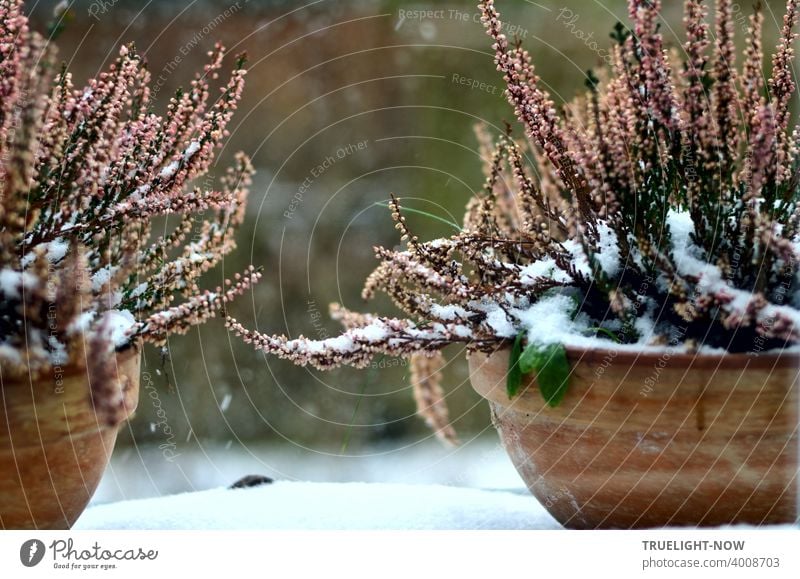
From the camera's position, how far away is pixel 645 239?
0.58 m

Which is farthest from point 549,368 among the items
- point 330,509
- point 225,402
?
point 225,402

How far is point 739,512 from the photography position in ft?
1.91

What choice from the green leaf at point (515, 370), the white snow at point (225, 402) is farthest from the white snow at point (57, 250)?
the white snow at point (225, 402)

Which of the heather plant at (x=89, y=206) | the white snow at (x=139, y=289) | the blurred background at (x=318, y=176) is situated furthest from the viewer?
the blurred background at (x=318, y=176)

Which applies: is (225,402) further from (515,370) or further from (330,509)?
(515,370)

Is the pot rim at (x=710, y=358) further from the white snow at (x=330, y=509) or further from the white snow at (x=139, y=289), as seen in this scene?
the white snow at (x=139, y=289)

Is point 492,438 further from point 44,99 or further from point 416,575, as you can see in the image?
point 44,99

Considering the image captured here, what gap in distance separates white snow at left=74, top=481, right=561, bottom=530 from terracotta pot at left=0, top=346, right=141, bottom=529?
123 millimetres

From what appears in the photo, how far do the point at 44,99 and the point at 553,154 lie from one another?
41cm

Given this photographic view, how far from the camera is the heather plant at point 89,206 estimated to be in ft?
1.78

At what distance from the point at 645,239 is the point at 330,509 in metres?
0.40

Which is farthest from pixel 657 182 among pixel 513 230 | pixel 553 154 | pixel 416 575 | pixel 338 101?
pixel 338 101

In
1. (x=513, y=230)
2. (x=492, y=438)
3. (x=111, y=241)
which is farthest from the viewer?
(x=492, y=438)

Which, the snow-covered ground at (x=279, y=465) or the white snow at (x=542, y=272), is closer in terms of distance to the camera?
the white snow at (x=542, y=272)
